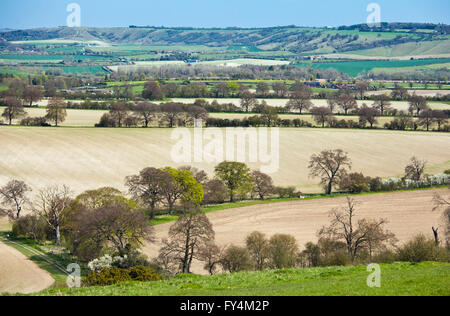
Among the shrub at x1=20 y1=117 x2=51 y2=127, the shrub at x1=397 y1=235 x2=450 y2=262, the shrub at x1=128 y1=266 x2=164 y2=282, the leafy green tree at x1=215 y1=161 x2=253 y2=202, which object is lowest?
the shrub at x1=128 y1=266 x2=164 y2=282

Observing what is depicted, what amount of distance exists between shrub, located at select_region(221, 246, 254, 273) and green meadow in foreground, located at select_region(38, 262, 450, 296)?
5.85 m

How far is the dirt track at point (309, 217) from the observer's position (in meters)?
36.2

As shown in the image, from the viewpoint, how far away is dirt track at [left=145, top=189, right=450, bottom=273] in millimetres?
36188

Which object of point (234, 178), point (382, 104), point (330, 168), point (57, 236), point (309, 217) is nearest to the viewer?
point (57, 236)

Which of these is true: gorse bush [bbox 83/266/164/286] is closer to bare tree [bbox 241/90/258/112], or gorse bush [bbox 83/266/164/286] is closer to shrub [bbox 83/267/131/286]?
shrub [bbox 83/267/131/286]

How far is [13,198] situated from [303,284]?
105ft

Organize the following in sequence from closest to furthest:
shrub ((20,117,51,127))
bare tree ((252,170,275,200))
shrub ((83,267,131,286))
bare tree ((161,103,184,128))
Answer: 1. shrub ((83,267,131,286))
2. bare tree ((252,170,275,200))
3. shrub ((20,117,51,127))
4. bare tree ((161,103,184,128))

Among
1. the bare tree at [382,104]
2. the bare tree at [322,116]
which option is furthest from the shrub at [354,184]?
the bare tree at [382,104]

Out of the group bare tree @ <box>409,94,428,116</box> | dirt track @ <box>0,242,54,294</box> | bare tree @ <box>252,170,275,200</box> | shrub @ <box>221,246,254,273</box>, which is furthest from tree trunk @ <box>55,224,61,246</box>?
bare tree @ <box>409,94,428,116</box>

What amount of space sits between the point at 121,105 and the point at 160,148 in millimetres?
20479

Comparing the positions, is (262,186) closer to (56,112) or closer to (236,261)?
(236,261)

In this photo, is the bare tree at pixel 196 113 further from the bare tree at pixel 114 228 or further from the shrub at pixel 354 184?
the bare tree at pixel 114 228

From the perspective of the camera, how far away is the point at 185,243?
3052 centimetres

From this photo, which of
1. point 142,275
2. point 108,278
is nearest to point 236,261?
point 142,275
